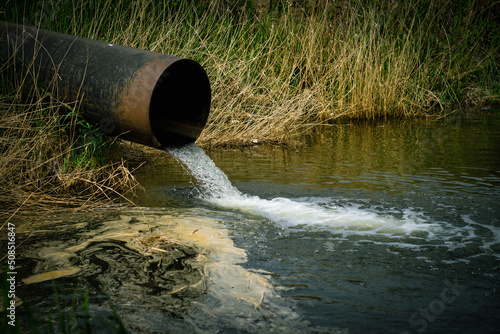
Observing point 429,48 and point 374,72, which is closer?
point 374,72

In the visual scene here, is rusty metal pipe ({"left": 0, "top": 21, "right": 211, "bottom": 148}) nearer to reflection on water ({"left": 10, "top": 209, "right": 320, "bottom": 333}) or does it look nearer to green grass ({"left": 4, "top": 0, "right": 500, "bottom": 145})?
reflection on water ({"left": 10, "top": 209, "right": 320, "bottom": 333})

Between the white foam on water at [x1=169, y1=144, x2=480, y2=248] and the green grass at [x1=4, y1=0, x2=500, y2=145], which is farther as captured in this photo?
the green grass at [x1=4, y1=0, x2=500, y2=145]

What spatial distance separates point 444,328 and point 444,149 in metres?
4.07

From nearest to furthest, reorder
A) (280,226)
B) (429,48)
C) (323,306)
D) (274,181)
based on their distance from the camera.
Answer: (323,306), (280,226), (274,181), (429,48)

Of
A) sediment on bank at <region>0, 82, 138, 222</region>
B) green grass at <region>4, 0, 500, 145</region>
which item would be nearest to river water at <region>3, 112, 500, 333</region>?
sediment on bank at <region>0, 82, 138, 222</region>

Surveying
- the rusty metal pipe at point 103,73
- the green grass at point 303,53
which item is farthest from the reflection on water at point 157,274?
the green grass at point 303,53

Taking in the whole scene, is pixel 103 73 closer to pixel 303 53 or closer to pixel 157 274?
pixel 157 274

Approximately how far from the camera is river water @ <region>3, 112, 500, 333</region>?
2.10 metres

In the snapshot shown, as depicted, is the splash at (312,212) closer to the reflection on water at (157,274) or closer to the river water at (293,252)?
the river water at (293,252)

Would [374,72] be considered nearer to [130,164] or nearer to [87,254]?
[130,164]

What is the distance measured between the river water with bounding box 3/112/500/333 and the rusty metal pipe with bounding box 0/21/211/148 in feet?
1.59

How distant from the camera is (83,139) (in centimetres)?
403

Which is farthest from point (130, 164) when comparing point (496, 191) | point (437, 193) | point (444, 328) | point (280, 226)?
point (444, 328)

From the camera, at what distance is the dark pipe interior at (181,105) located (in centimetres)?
Answer: 414
